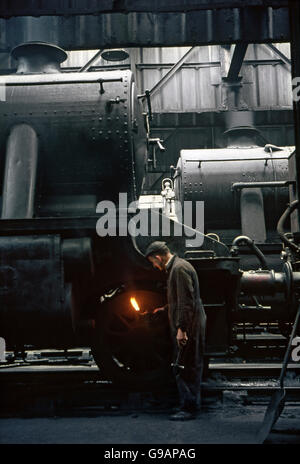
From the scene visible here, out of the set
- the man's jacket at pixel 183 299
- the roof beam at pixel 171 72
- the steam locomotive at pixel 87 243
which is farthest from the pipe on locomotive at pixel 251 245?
the roof beam at pixel 171 72

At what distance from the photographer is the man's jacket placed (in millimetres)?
3992

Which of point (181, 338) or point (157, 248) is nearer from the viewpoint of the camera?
point (181, 338)

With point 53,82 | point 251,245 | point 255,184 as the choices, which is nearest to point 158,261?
point 251,245

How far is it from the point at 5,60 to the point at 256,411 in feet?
46.7

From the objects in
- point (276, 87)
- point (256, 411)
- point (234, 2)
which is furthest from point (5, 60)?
point (256, 411)

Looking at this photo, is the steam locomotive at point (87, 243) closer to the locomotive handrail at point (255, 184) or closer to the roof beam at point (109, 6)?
the roof beam at point (109, 6)

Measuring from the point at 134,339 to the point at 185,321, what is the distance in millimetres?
992

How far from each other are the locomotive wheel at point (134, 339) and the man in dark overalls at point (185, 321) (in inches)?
21.3

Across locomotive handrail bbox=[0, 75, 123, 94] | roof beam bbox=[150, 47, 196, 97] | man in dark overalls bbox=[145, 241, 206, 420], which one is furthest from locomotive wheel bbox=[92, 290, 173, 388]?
roof beam bbox=[150, 47, 196, 97]

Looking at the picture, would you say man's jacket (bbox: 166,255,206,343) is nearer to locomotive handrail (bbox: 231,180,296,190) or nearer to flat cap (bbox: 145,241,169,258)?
Answer: flat cap (bbox: 145,241,169,258)

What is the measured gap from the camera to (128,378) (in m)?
4.80

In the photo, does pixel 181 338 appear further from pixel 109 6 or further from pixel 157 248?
pixel 109 6

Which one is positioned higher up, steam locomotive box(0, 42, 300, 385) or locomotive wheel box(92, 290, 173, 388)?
steam locomotive box(0, 42, 300, 385)

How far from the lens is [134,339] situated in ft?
15.7
